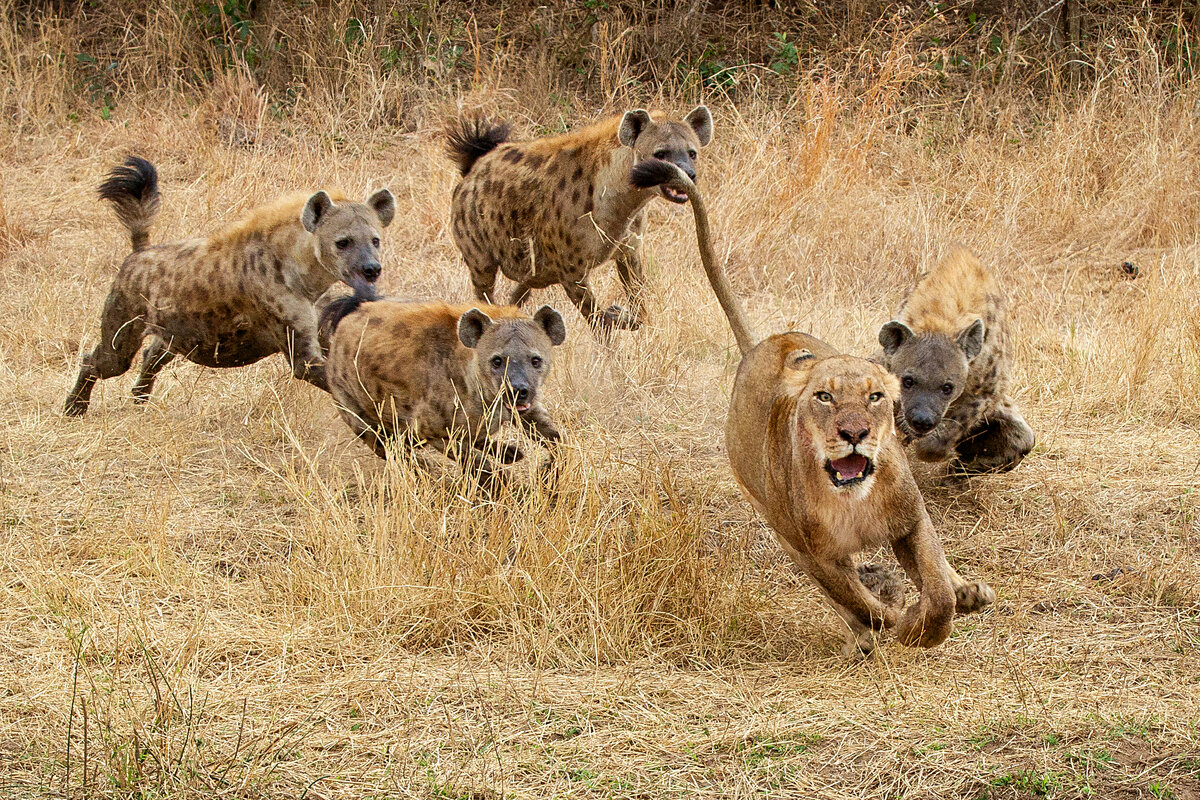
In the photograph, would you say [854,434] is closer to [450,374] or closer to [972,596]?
[972,596]

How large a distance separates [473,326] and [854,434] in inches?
81.8

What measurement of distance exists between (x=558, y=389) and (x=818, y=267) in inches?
109

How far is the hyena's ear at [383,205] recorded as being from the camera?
21.1 feet

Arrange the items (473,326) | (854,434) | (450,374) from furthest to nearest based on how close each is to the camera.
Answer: (450,374), (473,326), (854,434)

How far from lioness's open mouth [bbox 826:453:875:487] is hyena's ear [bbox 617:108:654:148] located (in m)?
3.83

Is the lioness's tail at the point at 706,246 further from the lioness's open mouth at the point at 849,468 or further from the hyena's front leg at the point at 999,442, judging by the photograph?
the lioness's open mouth at the point at 849,468

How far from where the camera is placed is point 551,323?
17.7 ft

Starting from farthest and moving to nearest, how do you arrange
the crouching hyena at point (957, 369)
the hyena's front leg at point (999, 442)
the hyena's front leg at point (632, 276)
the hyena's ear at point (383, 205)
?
the hyena's front leg at point (632, 276)
the hyena's ear at point (383, 205)
the hyena's front leg at point (999, 442)
the crouching hyena at point (957, 369)

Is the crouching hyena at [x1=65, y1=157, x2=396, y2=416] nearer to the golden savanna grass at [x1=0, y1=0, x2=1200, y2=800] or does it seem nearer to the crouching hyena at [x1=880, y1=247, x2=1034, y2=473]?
the golden savanna grass at [x1=0, y1=0, x2=1200, y2=800]

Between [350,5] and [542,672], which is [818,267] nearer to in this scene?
[542,672]

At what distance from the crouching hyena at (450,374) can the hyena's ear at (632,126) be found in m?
1.93

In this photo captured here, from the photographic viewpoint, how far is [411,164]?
35.7ft

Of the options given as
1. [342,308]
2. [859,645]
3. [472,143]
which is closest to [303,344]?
[342,308]

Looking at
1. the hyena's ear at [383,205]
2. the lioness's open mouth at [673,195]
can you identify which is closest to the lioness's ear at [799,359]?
the lioness's open mouth at [673,195]
